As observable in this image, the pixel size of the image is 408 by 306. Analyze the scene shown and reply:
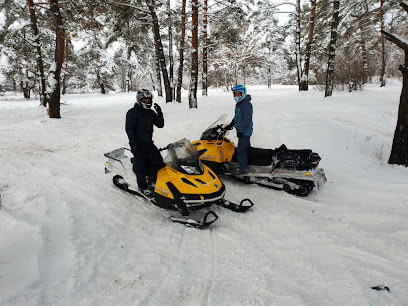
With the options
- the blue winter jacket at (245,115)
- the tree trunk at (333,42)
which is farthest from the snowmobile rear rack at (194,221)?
the tree trunk at (333,42)

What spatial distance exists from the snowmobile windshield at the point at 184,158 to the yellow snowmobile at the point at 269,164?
1.35 meters

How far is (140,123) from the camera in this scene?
14.6 feet

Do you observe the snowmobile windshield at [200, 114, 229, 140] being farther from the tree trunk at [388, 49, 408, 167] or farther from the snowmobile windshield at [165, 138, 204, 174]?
the tree trunk at [388, 49, 408, 167]

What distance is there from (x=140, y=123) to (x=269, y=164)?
275cm

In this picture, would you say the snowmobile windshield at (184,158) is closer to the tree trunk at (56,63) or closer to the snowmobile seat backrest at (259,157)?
the snowmobile seat backrest at (259,157)

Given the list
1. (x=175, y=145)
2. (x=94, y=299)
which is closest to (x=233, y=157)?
(x=175, y=145)

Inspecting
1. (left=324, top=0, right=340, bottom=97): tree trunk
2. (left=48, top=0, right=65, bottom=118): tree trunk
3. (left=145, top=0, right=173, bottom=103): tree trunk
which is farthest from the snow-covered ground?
(left=145, top=0, right=173, bottom=103): tree trunk

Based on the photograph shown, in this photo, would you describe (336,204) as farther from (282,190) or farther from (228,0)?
(228,0)

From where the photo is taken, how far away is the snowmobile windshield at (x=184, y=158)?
410 centimetres

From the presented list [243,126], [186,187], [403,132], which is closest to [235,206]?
[186,187]

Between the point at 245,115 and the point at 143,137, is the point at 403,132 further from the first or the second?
the point at 143,137

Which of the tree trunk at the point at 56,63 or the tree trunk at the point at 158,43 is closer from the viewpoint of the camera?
the tree trunk at the point at 56,63

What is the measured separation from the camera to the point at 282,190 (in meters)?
5.10

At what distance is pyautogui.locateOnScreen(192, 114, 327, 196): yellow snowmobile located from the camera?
15.6 feet
